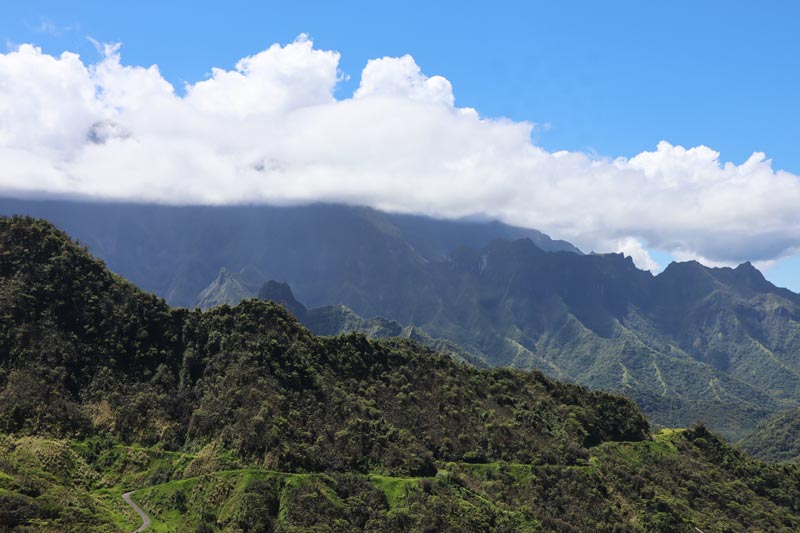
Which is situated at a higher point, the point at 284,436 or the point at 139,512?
the point at 284,436

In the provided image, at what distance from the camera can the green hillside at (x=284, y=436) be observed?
121 meters

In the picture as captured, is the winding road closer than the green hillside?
Yes

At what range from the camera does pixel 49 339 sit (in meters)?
150

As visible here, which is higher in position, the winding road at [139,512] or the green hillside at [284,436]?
the green hillside at [284,436]

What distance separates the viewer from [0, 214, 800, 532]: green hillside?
121438mm

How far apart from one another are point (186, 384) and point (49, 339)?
Result: 35.0 metres

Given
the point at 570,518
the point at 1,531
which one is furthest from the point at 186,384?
the point at 570,518

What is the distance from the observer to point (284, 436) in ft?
454

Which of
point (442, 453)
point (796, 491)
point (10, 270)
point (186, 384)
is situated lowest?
point (796, 491)

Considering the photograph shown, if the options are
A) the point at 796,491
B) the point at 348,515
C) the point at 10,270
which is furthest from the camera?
the point at 796,491

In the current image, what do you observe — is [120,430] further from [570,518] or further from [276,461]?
[570,518]

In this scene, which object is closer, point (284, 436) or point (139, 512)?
point (139, 512)

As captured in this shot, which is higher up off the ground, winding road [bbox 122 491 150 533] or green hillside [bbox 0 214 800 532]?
green hillside [bbox 0 214 800 532]

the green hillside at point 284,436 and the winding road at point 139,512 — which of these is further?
the green hillside at point 284,436
